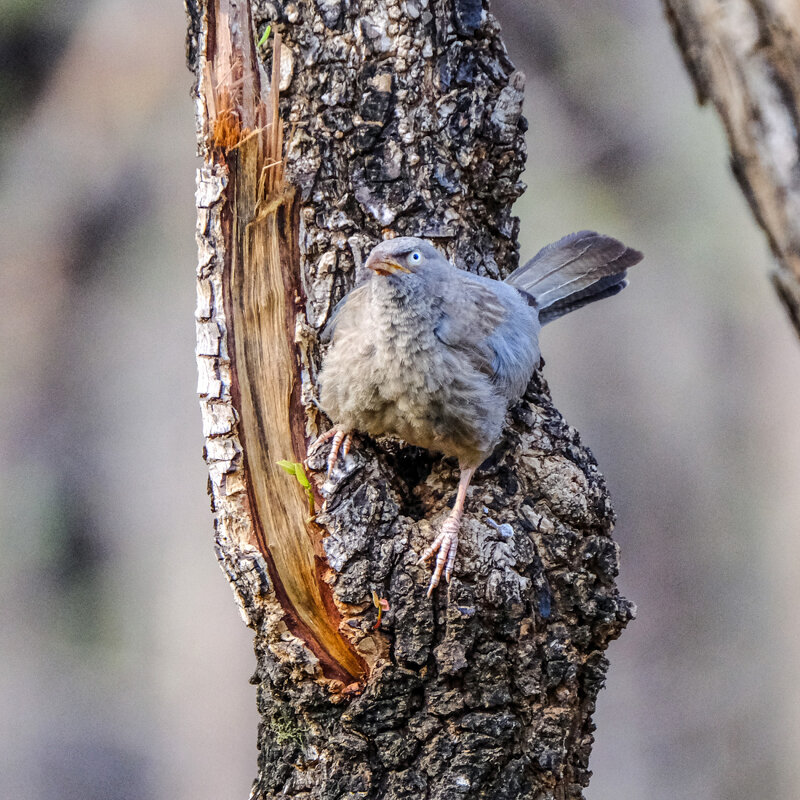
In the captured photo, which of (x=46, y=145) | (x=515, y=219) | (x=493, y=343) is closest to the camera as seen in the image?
(x=493, y=343)

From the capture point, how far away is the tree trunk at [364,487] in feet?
8.50

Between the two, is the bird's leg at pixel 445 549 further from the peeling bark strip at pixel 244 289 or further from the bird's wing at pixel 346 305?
the bird's wing at pixel 346 305

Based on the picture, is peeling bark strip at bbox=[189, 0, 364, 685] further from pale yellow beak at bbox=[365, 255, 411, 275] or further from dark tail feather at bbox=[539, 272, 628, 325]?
dark tail feather at bbox=[539, 272, 628, 325]

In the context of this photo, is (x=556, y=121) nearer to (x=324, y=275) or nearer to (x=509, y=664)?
(x=324, y=275)

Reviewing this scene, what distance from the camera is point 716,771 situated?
553 cm

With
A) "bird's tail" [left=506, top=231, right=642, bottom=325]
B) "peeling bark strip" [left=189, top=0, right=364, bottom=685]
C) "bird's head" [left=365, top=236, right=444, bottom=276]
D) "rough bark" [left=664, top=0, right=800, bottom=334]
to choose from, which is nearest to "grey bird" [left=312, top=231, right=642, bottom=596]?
"bird's head" [left=365, top=236, right=444, bottom=276]

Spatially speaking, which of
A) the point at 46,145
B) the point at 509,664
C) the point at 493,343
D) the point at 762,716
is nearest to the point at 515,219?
the point at 493,343

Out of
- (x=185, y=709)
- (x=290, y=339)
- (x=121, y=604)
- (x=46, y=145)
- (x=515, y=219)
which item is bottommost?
(x=185, y=709)

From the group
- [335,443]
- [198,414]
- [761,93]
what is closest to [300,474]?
[335,443]

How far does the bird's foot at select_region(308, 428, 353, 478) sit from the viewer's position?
8.89 ft

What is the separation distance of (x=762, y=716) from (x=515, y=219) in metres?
4.03

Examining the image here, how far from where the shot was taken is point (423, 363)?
276cm

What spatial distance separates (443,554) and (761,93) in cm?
170

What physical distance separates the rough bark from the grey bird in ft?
4.95
